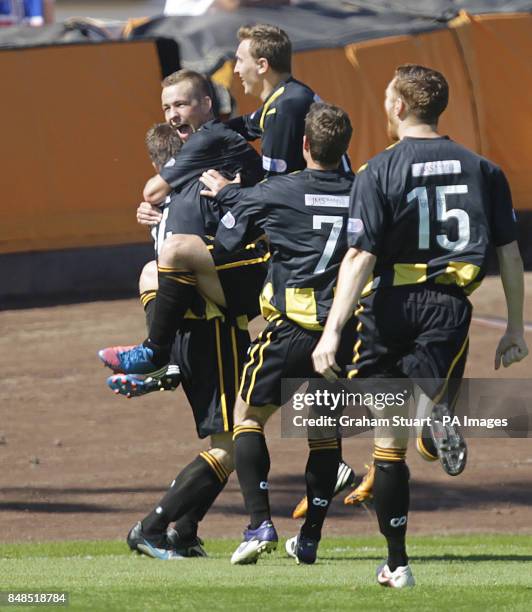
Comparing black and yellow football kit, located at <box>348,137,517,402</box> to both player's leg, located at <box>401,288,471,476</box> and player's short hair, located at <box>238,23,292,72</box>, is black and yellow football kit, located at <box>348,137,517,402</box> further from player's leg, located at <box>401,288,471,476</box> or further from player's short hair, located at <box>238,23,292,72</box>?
player's short hair, located at <box>238,23,292,72</box>

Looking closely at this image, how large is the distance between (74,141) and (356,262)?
40.9ft

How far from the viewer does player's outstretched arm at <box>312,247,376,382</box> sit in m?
5.90

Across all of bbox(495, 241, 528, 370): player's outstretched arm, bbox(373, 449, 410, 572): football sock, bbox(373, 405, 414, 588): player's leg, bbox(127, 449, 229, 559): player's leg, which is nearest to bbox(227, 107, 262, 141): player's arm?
bbox(127, 449, 229, 559): player's leg

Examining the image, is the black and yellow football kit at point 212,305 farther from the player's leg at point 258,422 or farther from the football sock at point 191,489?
the player's leg at point 258,422

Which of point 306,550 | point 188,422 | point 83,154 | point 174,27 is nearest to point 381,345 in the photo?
point 306,550

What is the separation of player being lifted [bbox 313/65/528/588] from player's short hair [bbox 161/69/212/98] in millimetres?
1684

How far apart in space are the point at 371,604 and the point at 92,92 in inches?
518

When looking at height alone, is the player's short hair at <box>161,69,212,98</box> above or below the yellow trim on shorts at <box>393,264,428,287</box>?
above

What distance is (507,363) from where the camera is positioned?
21.0 ft

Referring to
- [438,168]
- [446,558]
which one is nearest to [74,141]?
[446,558]

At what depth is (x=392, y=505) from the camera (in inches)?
241

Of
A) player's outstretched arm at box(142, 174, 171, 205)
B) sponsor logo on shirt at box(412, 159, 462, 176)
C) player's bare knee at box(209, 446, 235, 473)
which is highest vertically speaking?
sponsor logo on shirt at box(412, 159, 462, 176)

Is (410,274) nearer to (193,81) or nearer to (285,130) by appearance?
(285,130)

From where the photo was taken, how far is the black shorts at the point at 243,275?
744 centimetres
